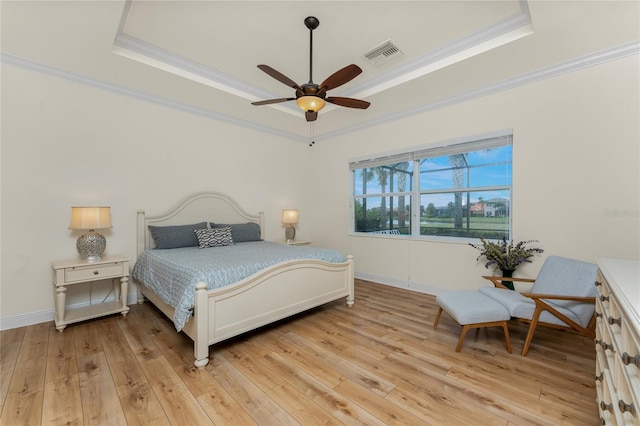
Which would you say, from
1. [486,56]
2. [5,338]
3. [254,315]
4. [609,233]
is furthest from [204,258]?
[609,233]

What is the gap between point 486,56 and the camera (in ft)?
9.00

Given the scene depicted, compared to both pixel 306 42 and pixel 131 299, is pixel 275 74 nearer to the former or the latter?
pixel 306 42

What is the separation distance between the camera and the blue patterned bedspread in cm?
215

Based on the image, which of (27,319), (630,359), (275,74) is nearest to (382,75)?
(275,74)

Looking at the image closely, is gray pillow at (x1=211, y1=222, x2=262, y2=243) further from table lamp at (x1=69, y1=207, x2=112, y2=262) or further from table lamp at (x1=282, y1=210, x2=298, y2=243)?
table lamp at (x1=69, y1=207, x2=112, y2=262)

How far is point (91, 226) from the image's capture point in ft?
9.04

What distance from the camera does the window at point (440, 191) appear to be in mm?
3408

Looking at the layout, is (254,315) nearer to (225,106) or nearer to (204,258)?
(204,258)

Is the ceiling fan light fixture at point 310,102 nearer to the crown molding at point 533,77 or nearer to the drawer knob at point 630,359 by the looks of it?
the crown molding at point 533,77

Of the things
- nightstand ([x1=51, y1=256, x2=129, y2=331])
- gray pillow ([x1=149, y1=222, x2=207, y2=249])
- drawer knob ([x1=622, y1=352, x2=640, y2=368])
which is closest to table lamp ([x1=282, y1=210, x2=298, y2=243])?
gray pillow ([x1=149, y1=222, x2=207, y2=249])

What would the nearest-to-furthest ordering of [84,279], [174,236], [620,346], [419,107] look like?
[620,346], [84,279], [174,236], [419,107]

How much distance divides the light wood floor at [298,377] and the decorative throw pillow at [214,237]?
3.55 ft

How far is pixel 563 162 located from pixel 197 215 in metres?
4.48

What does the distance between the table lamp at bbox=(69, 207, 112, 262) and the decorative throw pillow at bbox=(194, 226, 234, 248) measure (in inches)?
38.0
